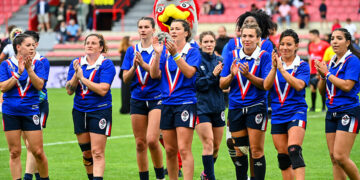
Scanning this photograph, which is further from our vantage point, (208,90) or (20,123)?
(208,90)

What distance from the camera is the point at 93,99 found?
790 cm

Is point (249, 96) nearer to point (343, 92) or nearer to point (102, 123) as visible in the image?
point (343, 92)

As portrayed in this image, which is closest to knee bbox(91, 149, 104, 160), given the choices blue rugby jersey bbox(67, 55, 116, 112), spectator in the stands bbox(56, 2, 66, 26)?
blue rugby jersey bbox(67, 55, 116, 112)

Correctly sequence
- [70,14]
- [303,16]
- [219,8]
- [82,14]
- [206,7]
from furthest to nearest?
[70,14], [82,14], [206,7], [219,8], [303,16]

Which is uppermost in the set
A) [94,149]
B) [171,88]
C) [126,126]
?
[171,88]

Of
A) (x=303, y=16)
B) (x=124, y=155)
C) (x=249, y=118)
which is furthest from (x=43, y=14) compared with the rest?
(x=249, y=118)

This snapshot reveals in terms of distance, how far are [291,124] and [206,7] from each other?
23679mm

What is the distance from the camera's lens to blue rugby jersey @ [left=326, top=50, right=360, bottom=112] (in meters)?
7.64

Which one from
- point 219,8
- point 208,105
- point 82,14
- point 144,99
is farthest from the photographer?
point 82,14

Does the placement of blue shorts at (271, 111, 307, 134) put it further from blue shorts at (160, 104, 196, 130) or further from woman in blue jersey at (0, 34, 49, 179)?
woman in blue jersey at (0, 34, 49, 179)

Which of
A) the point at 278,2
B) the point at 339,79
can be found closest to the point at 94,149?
the point at 339,79

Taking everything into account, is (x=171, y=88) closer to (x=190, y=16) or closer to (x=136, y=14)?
(x=190, y=16)

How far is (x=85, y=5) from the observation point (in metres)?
31.2

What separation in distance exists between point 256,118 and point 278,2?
22540 mm
